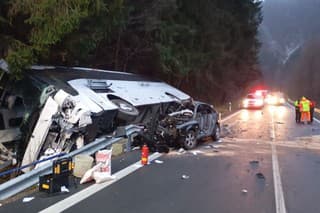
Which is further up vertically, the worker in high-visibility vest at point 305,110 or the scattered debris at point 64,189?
the worker in high-visibility vest at point 305,110

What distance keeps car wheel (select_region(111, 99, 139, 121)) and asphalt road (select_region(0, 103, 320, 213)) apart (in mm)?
1363

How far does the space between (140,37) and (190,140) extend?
10.6 m

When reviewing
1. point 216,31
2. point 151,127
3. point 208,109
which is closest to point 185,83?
point 216,31

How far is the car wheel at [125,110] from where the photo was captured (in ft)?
37.4

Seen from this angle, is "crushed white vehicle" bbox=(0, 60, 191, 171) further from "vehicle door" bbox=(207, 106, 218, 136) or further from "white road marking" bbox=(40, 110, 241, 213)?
"vehicle door" bbox=(207, 106, 218, 136)

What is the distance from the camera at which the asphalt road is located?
6.11 m

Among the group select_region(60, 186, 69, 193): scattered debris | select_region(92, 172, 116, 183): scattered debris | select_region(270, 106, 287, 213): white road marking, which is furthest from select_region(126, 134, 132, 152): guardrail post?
select_region(60, 186, 69, 193): scattered debris

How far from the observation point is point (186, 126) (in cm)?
1232

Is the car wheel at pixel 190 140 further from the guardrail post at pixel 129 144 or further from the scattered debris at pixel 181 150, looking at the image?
the guardrail post at pixel 129 144

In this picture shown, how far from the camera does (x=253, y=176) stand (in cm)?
852

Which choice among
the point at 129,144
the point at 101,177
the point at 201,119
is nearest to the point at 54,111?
the point at 101,177

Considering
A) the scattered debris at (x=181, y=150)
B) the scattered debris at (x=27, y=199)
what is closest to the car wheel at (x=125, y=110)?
the scattered debris at (x=181, y=150)

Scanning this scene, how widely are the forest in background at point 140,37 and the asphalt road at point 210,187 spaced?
4352 mm

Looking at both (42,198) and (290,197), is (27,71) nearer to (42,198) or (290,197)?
(42,198)
